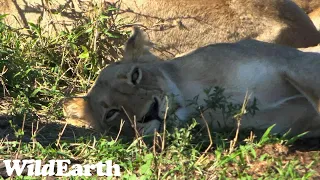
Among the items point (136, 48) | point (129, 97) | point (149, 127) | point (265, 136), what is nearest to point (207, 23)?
point (136, 48)

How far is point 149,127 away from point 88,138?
1.18 ft

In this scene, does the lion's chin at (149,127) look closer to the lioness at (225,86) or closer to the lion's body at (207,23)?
the lioness at (225,86)

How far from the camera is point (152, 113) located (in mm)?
4852

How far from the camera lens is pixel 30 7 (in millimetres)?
6578

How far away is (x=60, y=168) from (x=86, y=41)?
225cm

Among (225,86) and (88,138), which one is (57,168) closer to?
(88,138)

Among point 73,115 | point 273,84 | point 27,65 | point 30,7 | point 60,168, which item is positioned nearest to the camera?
point 60,168

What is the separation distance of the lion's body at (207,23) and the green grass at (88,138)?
1.12 ft

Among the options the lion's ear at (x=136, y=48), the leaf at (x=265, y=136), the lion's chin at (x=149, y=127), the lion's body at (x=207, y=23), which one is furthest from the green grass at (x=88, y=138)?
the lion's ear at (x=136, y=48)

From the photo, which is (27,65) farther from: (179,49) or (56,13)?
(179,49)

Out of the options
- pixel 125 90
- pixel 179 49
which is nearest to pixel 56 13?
pixel 179 49

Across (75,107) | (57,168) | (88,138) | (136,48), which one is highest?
(136,48)

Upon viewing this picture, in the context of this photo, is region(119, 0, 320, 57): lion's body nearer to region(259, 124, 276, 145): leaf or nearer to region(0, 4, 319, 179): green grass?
region(0, 4, 319, 179): green grass

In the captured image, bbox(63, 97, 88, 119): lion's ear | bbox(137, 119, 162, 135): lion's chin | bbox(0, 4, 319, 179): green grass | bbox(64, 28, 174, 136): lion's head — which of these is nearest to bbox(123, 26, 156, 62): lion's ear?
bbox(64, 28, 174, 136): lion's head
